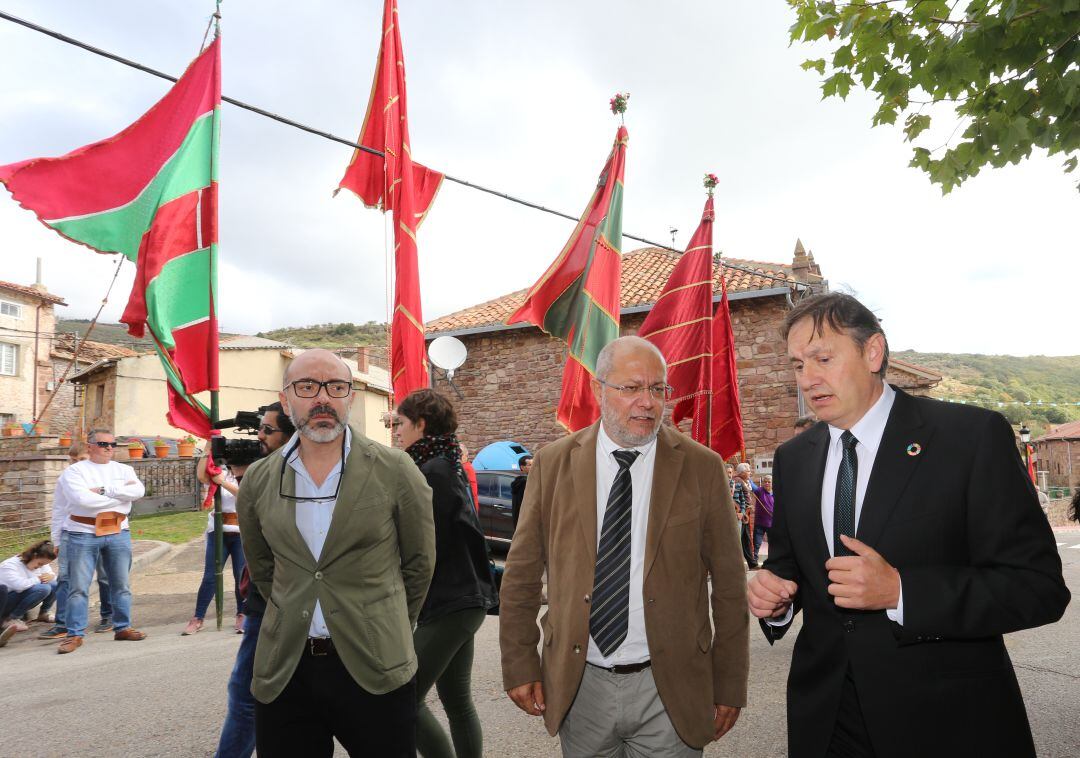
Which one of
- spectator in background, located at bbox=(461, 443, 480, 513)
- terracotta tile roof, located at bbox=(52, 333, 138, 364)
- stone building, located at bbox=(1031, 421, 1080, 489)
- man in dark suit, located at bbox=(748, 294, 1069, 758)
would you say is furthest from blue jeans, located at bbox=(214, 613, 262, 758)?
stone building, located at bbox=(1031, 421, 1080, 489)

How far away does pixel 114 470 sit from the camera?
7.24 metres

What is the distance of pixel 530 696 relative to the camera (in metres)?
2.46

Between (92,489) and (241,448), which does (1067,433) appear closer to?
(92,489)

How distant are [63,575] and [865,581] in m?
8.08

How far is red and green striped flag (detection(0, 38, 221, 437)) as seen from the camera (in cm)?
584

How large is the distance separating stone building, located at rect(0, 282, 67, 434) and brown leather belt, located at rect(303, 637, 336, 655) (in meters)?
39.8

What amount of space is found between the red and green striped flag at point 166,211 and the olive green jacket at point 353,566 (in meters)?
4.02

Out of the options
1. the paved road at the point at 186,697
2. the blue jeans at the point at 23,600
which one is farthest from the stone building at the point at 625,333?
the blue jeans at the point at 23,600

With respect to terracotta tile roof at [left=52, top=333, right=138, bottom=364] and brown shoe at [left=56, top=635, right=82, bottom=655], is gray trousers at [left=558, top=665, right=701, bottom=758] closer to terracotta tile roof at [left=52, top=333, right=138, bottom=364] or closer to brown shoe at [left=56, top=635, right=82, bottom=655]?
brown shoe at [left=56, top=635, right=82, bottom=655]

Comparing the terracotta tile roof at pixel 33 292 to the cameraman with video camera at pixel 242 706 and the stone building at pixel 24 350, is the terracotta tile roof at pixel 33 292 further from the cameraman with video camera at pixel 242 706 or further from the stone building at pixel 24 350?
the cameraman with video camera at pixel 242 706

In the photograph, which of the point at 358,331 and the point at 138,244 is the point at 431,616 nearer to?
the point at 138,244

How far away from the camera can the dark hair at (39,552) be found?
24.9 feet

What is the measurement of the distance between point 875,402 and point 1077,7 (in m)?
2.52

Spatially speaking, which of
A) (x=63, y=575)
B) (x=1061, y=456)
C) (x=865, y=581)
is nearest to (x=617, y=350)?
(x=865, y=581)
